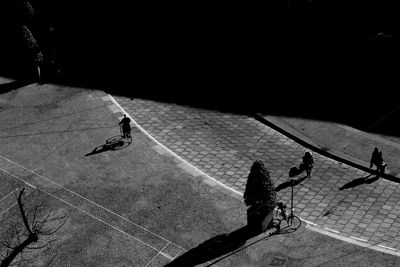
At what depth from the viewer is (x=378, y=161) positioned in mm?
26938

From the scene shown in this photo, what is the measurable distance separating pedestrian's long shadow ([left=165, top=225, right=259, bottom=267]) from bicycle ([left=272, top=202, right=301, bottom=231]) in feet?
3.65

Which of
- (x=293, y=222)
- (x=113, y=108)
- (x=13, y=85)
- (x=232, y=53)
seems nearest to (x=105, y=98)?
(x=113, y=108)

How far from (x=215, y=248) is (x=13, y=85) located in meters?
19.5

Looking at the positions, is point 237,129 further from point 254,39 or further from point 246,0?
point 246,0

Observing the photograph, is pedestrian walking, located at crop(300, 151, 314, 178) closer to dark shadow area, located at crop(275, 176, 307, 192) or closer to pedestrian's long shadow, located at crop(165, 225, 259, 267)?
dark shadow area, located at crop(275, 176, 307, 192)

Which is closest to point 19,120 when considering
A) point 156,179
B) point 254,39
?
point 156,179

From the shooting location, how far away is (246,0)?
45.8m

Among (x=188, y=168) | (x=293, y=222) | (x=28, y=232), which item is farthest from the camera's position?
(x=188, y=168)

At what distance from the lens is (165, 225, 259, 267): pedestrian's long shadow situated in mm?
22969

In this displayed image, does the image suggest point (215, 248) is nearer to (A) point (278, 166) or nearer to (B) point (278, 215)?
(B) point (278, 215)

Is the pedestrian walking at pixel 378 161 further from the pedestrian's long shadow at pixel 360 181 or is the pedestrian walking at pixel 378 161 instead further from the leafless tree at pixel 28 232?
the leafless tree at pixel 28 232

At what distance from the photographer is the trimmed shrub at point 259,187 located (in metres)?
23.0

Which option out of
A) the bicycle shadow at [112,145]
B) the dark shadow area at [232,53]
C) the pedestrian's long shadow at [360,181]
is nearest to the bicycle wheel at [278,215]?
the pedestrian's long shadow at [360,181]

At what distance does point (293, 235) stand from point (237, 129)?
9.07m
